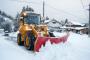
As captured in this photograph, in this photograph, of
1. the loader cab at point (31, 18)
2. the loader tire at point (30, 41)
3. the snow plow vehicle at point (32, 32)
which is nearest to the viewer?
the snow plow vehicle at point (32, 32)

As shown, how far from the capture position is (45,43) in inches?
529

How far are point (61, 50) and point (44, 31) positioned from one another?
4457 mm

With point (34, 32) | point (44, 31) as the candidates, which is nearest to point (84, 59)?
point (34, 32)

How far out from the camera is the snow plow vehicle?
45.7 ft

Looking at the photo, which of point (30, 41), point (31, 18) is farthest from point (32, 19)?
point (30, 41)

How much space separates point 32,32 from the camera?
48.1 ft

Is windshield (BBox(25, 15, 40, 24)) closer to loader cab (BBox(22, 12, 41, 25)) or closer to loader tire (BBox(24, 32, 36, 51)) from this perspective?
loader cab (BBox(22, 12, 41, 25))

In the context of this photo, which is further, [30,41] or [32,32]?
[32,32]

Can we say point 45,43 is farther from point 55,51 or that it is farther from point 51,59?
point 51,59

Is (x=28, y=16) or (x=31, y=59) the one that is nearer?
(x=31, y=59)

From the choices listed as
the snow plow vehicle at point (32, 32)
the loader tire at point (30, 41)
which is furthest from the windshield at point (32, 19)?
the loader tire at point (30, 41)

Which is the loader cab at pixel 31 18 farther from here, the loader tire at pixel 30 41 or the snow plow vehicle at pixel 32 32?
the loader tire at pixel 30 41

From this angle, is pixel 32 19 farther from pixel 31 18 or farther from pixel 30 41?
pixel 30 41

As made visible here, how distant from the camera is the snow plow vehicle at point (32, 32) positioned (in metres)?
13.9
